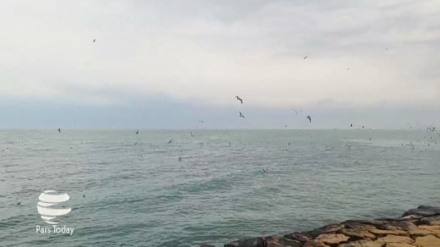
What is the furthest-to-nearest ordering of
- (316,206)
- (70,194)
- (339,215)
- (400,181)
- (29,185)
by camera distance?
Result: (400,181)
(29,185)
(70,194)
(316,206)
(339,215)

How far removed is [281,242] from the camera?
60.8ft

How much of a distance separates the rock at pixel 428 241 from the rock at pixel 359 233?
216 centimetres

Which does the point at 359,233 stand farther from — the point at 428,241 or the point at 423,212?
the point at 423,212

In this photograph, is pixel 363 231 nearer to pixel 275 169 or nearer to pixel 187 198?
pixel 187 198

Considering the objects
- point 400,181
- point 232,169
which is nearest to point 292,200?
point 400,181

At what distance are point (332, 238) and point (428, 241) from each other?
466 centimetres

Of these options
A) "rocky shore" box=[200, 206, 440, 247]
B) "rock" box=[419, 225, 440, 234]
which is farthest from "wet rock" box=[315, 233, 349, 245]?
"rock" box=[419, 225, 440, 234]

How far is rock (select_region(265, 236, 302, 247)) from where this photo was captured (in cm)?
1805

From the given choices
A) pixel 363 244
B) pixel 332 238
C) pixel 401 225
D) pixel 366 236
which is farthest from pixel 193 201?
pixel 363 244

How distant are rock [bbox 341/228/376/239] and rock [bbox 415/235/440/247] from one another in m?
2.16

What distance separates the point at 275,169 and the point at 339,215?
32.1 meters

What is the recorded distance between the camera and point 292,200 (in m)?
34.2

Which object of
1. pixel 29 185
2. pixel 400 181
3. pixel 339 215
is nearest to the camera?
pixel 339 215

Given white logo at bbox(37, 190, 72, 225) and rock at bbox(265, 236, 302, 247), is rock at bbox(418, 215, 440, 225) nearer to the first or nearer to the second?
rock at bbox(265, 236, 302, 247)
